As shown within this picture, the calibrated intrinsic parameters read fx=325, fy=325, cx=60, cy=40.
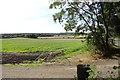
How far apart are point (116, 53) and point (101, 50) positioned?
131 centimetres

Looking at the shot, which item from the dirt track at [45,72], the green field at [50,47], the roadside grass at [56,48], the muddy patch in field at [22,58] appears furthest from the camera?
the green field at [50,47]

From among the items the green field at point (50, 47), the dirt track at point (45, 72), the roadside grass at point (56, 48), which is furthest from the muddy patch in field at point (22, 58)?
the dirt track at point (45, 72)

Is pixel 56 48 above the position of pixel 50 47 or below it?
above

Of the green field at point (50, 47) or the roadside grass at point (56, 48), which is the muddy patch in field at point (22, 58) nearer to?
the roadside grass at point (56, 48)

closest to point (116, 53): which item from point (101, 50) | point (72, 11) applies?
point (101, 50)

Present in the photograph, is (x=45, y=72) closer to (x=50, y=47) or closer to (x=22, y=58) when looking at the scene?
(x=22, y=58)

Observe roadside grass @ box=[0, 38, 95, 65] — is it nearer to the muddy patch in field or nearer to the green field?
the green field

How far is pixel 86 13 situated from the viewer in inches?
1092

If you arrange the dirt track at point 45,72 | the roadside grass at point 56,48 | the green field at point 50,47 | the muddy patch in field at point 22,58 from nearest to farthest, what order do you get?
the dirt track at point 45,72 < the muddy patch in field at point 22,58 < the roadside grass at point 56,48 < the green field at point 50,47

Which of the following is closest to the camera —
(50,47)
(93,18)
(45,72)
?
(45,72)

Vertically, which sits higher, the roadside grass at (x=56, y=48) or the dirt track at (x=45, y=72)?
the dirt track at (x=45, y=72)

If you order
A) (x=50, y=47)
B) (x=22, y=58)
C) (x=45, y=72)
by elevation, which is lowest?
(x=50, y=47)

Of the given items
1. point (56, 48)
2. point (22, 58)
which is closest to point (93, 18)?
point (22, 58)

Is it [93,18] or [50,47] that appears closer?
[93,18]
